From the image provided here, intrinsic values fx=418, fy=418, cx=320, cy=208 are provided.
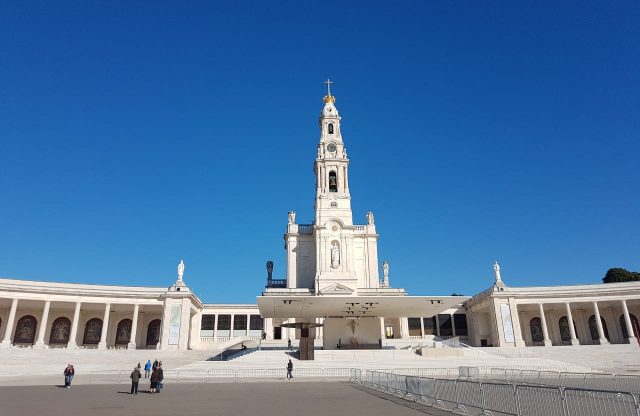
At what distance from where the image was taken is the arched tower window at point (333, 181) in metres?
64.1

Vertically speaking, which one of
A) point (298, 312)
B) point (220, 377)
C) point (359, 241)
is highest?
point (359, 241)

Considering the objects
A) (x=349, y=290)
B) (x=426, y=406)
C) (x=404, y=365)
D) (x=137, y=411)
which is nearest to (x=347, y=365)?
(x=404, y=365)

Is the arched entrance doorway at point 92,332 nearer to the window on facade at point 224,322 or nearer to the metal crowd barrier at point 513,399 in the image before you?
the window on facade at point 224,322

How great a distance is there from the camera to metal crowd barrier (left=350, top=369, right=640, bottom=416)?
8883 mm

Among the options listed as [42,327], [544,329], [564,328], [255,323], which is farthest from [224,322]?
[564,328]

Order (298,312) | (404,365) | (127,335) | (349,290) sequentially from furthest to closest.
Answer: (127,335) < (349,290) < (298,312) < (404,365)

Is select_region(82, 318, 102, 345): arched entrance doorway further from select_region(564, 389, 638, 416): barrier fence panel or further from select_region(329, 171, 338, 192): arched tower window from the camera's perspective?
select_region(564, 389, 638, 416): barrier fence panel

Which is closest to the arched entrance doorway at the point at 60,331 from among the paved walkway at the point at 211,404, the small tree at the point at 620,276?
the paved walkway at the point at 211,404

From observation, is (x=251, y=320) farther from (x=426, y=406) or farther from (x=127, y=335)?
(x=426, y=406)

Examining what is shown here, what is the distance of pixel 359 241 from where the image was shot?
6366 cm

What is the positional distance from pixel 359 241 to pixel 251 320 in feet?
68.3

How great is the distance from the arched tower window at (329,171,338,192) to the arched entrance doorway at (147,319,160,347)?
1272 inches

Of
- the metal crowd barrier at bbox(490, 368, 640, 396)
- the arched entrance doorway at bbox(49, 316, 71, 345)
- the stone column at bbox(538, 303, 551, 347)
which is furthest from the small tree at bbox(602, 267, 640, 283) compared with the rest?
the arched entrance doorway at bbox(49, 316, 71, 345)

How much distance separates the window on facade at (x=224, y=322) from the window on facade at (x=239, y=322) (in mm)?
944
